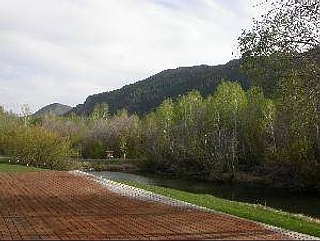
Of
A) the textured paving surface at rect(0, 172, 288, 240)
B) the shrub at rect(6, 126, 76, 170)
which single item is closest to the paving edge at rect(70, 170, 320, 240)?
the textured paving surface at rect(0, 172, 288, 240)

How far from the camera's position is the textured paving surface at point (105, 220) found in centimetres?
1138

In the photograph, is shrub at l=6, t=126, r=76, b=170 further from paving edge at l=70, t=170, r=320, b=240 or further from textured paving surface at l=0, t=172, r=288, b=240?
textured paving surface at l=0, t=172, r=288, b=240

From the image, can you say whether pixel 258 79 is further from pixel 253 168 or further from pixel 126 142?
pixel 126 142

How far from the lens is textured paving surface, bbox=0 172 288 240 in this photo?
11375 mm

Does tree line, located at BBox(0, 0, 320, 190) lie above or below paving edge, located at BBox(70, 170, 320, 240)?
above

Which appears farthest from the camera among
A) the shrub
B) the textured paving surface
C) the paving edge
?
the shrub

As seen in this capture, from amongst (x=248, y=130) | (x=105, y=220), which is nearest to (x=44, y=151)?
(x=248, y=130)

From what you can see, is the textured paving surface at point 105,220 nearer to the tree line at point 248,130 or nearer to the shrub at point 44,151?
the tree line at point 248,130

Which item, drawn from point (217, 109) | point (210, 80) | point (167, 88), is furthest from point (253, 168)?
point (167, 88)

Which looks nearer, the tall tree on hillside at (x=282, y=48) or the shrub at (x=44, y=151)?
the tall tree on hillside at (x=282, y=48)

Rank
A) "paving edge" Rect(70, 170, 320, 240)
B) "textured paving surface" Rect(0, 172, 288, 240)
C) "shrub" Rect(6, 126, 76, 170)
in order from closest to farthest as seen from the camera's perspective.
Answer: "textured paving surface" Rect(0, 172, 288, 240) < "paving edge" Rect(70, 170, 320, 240) < "shrub" Rect(6, 126, 76, 170)

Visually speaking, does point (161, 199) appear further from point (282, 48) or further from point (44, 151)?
point (44, 151)

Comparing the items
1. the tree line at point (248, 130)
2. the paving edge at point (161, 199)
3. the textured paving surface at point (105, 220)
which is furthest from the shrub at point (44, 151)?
the textured paving surface at point (105, 220)

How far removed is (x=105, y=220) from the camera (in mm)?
13539
